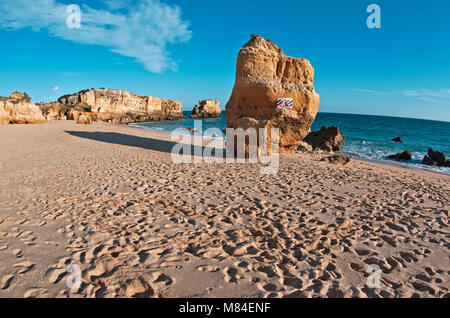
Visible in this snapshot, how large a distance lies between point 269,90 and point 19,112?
972 inches

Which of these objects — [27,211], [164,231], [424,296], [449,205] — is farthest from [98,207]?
[449,205]

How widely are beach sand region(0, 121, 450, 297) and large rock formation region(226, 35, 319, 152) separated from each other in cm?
473

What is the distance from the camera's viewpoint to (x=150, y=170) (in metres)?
7.53

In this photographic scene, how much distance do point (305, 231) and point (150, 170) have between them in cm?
535

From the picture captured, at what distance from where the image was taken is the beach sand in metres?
2.60

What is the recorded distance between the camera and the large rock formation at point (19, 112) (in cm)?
2128

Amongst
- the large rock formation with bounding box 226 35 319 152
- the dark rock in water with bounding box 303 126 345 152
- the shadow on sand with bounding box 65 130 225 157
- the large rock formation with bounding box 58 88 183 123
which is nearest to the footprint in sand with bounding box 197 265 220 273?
the shadow on sand with bounding box 65 130 225 157

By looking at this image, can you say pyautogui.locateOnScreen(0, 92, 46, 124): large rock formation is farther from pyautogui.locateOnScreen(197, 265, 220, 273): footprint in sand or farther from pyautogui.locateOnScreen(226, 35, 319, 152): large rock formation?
pyautogui.locateOnScreen(197, 265, 220, 273): footprint in sand

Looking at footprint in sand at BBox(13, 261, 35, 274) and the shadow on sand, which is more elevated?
the shadow on sand

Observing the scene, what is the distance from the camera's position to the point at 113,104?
47.9 metres

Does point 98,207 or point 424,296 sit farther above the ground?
point 98,207

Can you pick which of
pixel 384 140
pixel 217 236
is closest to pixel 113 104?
pixel 384 140
